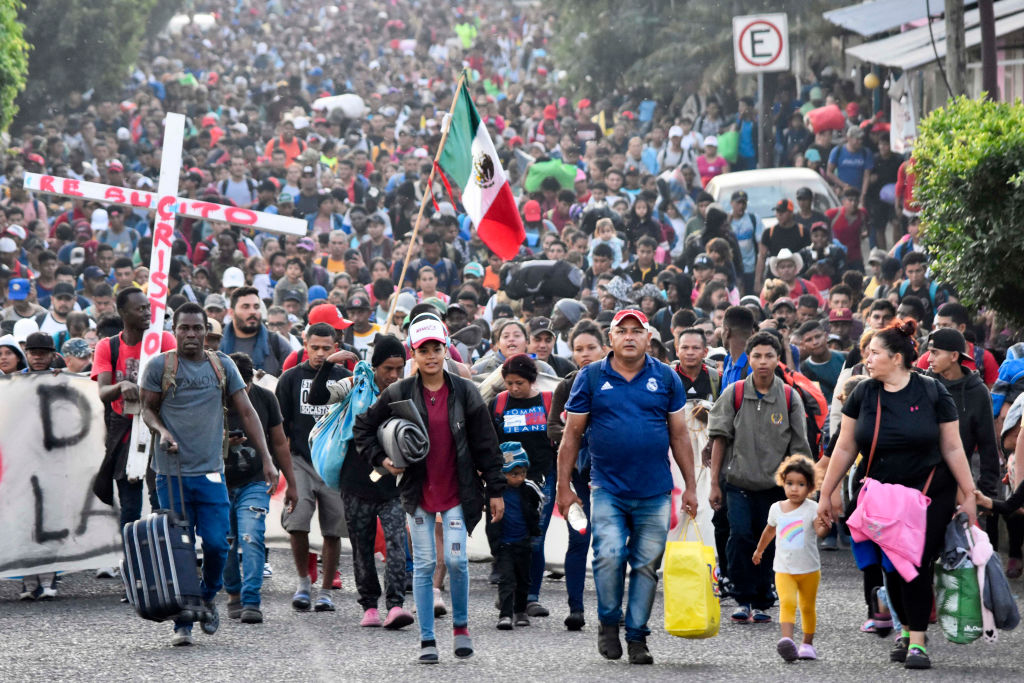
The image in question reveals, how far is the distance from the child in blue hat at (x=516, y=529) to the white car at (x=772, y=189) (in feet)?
38.7

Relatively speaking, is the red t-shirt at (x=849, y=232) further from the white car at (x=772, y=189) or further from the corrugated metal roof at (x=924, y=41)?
the corrugated metal roof at (x=924, y=41)

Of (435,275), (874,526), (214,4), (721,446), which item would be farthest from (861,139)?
(214,4)

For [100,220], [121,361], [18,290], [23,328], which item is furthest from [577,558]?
[100,220]

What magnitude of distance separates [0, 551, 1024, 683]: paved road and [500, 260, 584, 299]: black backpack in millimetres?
5902

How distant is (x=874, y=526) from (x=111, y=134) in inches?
1008

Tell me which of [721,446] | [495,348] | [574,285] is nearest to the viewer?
[721,446]

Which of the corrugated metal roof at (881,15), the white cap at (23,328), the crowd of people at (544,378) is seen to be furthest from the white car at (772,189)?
the white cap at (23,328)

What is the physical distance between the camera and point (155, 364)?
927 cm

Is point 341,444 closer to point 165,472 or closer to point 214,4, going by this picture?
point 165,472

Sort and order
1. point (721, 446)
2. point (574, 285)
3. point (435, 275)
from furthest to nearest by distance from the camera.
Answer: point (435, 275) < point (574, 285) < point (721, 446)

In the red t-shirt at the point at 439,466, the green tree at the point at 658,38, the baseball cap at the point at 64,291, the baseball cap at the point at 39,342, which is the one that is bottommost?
the red t-shirt at the point at 439,466

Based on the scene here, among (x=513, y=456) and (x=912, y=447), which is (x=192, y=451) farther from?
(x=912, y=447)

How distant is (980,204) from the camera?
10.8 m

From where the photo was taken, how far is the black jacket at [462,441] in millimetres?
8812
